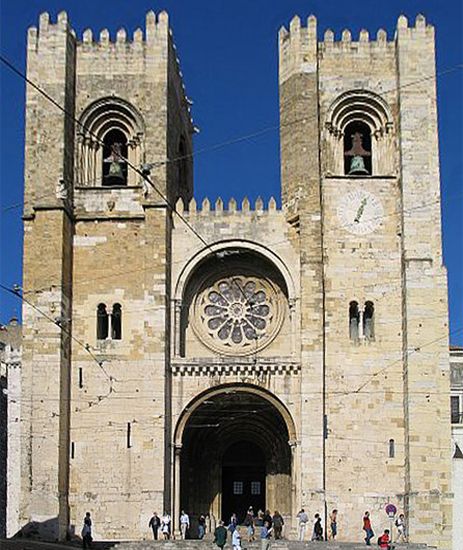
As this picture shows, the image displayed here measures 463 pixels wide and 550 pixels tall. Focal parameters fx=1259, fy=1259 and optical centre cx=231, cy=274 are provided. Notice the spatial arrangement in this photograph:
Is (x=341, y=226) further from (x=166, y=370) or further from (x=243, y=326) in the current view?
(x=166, y=370)

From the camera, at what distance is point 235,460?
41.2m

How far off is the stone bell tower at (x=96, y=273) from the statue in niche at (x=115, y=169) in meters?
0.06

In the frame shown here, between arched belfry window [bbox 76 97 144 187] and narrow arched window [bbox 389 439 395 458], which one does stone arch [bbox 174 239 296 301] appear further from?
narrow arched window [bbox 389 439 395 458]

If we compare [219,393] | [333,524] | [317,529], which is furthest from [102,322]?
[333,524]

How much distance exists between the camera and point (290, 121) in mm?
37844

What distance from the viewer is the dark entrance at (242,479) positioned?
40562mm

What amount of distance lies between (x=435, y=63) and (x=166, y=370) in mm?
12234

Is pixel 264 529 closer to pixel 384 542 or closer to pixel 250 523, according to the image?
pixel 384 542

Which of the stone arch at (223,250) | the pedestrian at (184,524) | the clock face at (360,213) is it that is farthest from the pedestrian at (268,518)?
the clock face at (360,213)

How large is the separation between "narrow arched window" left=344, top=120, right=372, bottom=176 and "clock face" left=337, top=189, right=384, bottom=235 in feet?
3.14

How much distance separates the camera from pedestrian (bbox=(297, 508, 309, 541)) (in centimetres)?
3428

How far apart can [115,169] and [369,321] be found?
8.81 m

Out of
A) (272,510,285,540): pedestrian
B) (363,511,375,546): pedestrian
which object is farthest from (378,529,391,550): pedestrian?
(272,510,285,540): pedestrian

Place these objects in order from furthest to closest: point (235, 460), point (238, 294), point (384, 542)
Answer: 1. point (235, 460)
2. point (238, 294)
3. point (384, 542)
